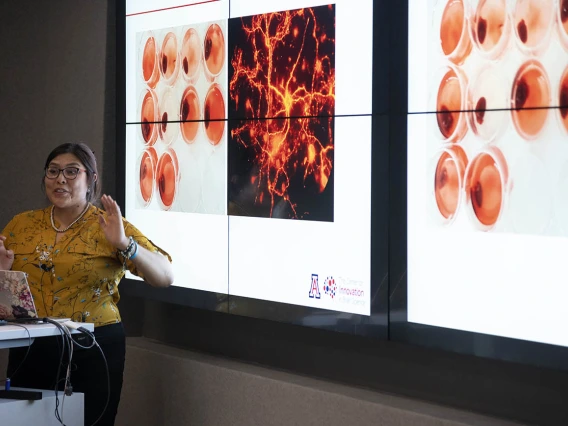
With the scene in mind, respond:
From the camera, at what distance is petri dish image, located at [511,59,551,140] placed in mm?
2850

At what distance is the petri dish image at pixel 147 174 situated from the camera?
4.57 meters

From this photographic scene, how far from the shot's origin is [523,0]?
2893 millimetres

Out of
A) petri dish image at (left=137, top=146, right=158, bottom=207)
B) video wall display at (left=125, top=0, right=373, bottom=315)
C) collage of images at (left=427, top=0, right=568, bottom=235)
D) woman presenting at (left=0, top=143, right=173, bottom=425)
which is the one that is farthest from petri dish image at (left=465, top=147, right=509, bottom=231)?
petri dish image at (left=137, top=146, right=158, bottom=207)

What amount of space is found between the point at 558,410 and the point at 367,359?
2.97ft

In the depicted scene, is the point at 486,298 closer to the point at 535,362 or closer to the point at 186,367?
the point at 535,362

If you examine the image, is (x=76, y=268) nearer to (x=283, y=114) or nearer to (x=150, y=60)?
(x=283, y=114)

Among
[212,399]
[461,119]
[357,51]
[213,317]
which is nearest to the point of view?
[461,119]

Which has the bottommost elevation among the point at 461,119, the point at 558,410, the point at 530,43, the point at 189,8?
the point at 558,410

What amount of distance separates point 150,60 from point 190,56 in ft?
1.21

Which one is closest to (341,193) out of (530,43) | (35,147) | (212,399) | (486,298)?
(486,298)

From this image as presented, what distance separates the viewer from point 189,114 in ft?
14.3

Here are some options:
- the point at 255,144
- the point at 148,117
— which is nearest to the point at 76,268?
the point at 255,144

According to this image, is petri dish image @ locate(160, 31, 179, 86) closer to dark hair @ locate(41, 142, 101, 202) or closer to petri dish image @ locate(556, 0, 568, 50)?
dark hair @ locate(41, 142, 101, 202)

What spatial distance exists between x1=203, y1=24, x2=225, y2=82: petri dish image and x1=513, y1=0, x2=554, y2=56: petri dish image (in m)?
1.67
